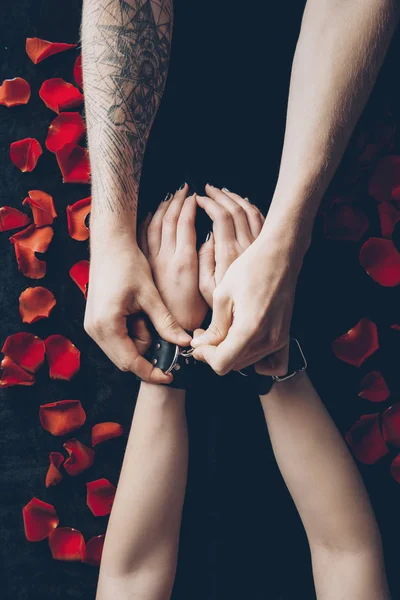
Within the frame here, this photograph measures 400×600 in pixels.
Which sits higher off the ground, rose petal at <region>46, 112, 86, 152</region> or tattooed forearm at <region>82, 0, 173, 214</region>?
tattooed forearm at <region>82, 0, 173, 214</region>

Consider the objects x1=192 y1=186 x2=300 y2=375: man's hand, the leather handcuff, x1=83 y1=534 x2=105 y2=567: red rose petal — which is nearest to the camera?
x1=192 y1=186 x2=300 y2=375: man's hand

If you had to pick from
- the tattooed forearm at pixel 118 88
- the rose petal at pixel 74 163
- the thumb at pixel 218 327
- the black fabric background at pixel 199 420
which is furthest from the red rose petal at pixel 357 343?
the rose petal at pixel 74 163

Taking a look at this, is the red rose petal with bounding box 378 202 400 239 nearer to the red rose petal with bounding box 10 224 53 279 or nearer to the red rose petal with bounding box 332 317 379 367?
the red rose petal with bounding box 332 317 379 367

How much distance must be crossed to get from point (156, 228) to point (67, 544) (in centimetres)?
67

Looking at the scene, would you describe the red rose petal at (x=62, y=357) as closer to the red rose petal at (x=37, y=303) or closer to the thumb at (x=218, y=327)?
the red rose petal at (x=37, y=303)

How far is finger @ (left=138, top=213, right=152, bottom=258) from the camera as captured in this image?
2.78 ft

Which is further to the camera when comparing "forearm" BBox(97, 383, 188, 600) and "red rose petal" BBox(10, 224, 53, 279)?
"red rose petal" BBox(10, 224, 53, 279)

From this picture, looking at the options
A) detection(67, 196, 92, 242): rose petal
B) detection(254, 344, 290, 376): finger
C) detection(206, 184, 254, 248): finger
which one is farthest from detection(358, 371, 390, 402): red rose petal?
detection(67, 196, 92, 242): rose petal

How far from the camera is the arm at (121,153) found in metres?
0.76

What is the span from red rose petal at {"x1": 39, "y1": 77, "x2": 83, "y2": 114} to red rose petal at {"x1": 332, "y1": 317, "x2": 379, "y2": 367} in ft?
2.45

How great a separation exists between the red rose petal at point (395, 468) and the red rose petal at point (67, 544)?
65cm

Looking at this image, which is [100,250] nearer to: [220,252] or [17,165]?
[220,252]

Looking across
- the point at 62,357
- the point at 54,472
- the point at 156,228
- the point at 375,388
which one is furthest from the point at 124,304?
the point at 375,388

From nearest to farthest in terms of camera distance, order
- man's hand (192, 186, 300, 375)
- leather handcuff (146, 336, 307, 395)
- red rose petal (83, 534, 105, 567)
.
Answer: man's hand (192, 186, 300, 375), leather handcuff (146, 336, 307, 395), red rose petal (83, 534, 105, 567)
